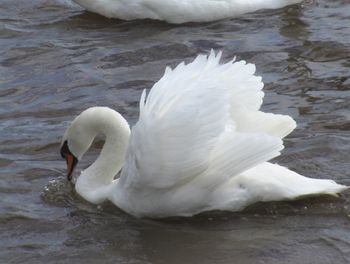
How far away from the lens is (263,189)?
737 cm

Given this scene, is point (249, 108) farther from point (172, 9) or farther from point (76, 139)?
point (172, 9)

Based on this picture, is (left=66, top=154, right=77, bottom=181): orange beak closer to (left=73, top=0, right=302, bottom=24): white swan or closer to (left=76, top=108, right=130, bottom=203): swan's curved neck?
(left=76, top=108, right=130, bottom=203): swan's curved neck

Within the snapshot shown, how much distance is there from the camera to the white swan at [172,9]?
12.6 meters

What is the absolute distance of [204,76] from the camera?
7.46 m

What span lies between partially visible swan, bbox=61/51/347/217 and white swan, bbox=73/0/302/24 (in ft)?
15.9

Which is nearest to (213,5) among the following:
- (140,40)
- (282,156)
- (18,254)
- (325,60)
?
(140,40)

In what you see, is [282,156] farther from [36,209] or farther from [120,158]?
[36,209]

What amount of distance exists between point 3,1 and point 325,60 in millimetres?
4285

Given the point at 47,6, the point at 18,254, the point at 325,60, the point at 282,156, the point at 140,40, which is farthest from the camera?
the point at 47,6

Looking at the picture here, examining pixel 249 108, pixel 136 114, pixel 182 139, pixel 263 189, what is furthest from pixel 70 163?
pixel 136 114

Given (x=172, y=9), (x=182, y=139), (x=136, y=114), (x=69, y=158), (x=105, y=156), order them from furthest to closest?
(x=172, y=9), (x=136, y=114), (x=69, y=158), (x=105, y=156), (x=182, y=139)

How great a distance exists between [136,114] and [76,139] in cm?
182

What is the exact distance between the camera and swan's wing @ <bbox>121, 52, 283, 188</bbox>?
716 centimetres

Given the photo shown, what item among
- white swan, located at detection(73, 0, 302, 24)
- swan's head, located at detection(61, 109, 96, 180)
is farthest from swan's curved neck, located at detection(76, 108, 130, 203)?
white swan, located at detection(73, 0, 302, 24)
